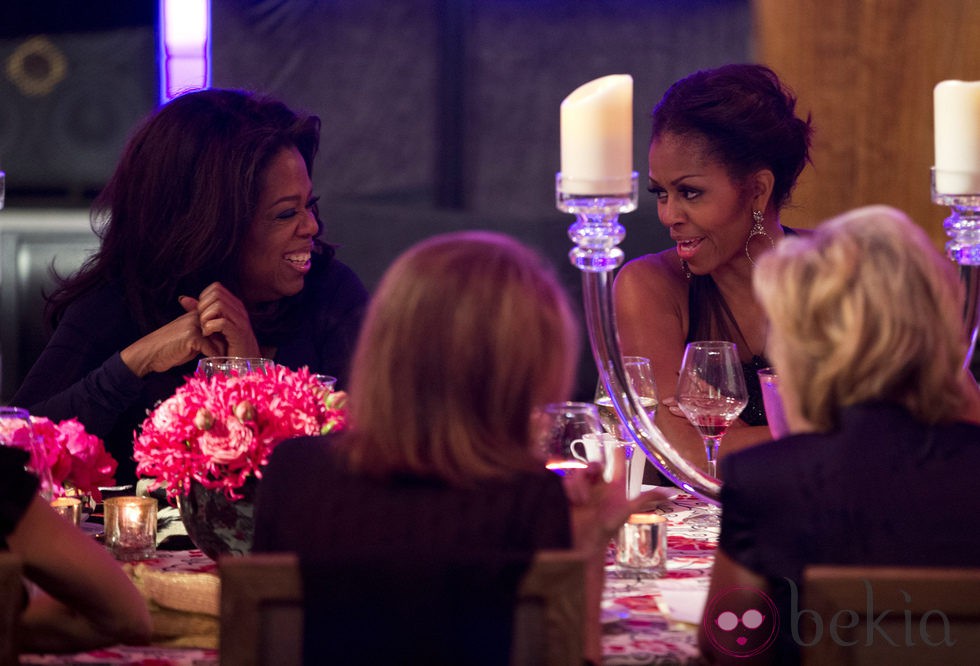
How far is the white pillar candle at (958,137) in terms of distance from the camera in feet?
5.24

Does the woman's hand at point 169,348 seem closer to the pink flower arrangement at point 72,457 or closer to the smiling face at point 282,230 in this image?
Result: the smiling face at point 282,230

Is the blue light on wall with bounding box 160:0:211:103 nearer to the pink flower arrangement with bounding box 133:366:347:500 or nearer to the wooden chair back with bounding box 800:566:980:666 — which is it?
the pink flower arrangement with bounding box 133:366:347:500

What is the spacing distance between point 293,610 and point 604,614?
0.51m

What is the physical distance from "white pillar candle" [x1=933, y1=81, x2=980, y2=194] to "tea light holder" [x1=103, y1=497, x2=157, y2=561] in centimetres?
117

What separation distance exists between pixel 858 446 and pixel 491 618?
17.7 inches

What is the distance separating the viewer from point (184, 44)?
4.69 meters

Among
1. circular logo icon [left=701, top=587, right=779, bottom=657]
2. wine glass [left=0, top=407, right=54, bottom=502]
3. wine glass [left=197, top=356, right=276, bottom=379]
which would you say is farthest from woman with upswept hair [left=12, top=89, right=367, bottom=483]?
circular logo icon [left=701, top=587, right=779, bottom=657]

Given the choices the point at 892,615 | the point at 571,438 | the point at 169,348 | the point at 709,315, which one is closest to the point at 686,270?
the point at 709,315

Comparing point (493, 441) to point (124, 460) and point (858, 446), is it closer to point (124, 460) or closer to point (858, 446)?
point (858, 446)

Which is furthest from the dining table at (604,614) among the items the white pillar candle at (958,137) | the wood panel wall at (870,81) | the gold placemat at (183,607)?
the wood panel wall at (870,81)

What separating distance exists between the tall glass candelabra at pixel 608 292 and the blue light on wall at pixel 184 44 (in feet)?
11.0

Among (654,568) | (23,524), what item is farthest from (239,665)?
(654,568)

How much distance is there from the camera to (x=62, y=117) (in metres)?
4.64

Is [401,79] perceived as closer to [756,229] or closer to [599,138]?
[756,229]
